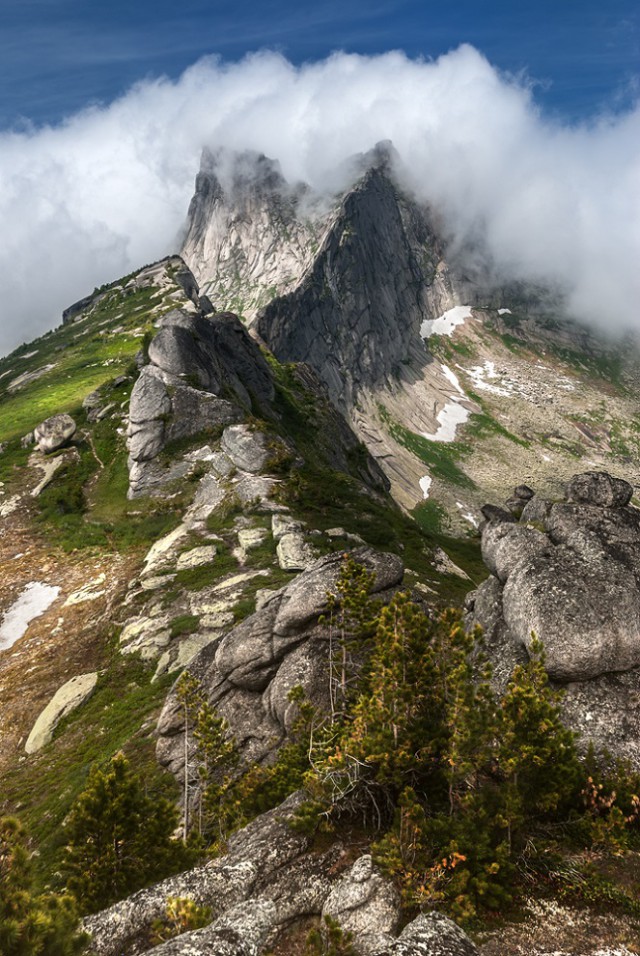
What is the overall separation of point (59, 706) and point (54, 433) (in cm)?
4778

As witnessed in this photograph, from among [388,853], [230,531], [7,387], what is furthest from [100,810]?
[7,387]

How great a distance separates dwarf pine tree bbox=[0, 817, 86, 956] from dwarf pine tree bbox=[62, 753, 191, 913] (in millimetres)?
4342

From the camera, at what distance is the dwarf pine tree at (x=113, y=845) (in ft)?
40.0

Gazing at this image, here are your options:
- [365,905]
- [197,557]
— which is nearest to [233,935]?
[365,905]

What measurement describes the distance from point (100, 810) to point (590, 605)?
14.7 m

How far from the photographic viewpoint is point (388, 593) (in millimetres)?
22875

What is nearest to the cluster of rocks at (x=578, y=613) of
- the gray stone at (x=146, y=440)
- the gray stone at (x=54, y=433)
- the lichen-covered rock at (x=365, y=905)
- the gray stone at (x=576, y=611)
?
the gray stone at (x=576, y=611)

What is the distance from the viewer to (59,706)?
27.7 metres

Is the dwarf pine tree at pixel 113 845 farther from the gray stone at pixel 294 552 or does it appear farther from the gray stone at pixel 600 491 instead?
the gray stone at pixel 294 552

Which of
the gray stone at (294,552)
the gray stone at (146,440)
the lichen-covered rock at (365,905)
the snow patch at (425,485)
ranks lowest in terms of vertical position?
the snow patch at (425,485)

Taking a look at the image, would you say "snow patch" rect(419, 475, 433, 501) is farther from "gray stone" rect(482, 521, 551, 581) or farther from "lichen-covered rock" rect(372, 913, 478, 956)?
"lichen-covered rock" rect(372, 913, 478, 956)

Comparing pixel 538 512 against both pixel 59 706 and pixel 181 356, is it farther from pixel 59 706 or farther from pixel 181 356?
pixel 181 356

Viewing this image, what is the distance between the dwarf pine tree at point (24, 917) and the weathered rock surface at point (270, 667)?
11.2 meters

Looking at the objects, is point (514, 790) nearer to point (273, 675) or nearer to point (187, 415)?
point (273, 675)
